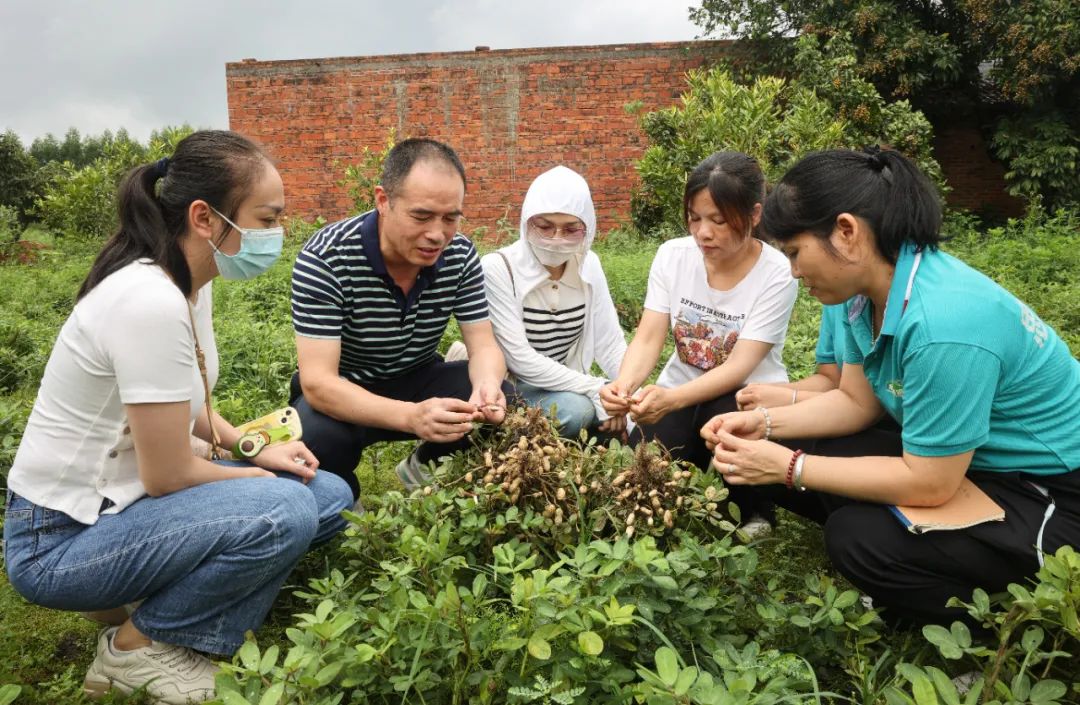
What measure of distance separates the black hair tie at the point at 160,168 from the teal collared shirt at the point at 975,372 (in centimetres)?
182

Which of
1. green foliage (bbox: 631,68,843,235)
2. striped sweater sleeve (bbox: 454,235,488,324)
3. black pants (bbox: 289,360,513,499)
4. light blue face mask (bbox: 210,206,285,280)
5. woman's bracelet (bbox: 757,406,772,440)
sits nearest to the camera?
light blue face mask (bbox: 210,206,285,280)

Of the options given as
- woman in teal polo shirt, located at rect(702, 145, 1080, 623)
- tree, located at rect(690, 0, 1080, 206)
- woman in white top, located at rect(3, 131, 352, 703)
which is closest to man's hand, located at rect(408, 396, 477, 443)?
woman in white top, located at rect(3, 131, 352, 703)

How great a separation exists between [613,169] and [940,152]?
527 centimetres

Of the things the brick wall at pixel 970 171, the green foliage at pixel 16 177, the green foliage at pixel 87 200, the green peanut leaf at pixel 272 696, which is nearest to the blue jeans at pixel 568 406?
the green peanut leaf at pixel 272 696

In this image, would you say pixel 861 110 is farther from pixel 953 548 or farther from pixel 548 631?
pixel 548 631

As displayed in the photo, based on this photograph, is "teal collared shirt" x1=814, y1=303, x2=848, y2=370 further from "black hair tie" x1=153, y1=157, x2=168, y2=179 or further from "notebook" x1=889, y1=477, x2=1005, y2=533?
"black hair tie" x1=153, y1=157, x2=168, y2=179

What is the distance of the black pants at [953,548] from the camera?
2023mm

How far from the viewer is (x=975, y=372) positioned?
1.89 metres

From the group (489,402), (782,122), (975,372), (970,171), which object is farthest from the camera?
(970,171)

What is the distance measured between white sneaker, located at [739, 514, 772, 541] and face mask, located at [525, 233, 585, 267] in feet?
3.95

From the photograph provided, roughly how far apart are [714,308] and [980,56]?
35.5 feet

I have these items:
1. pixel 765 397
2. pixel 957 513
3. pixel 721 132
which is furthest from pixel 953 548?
pixel 721 132

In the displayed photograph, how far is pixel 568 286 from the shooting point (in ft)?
11.1

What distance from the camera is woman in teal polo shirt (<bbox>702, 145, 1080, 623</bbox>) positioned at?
6.31 ft
